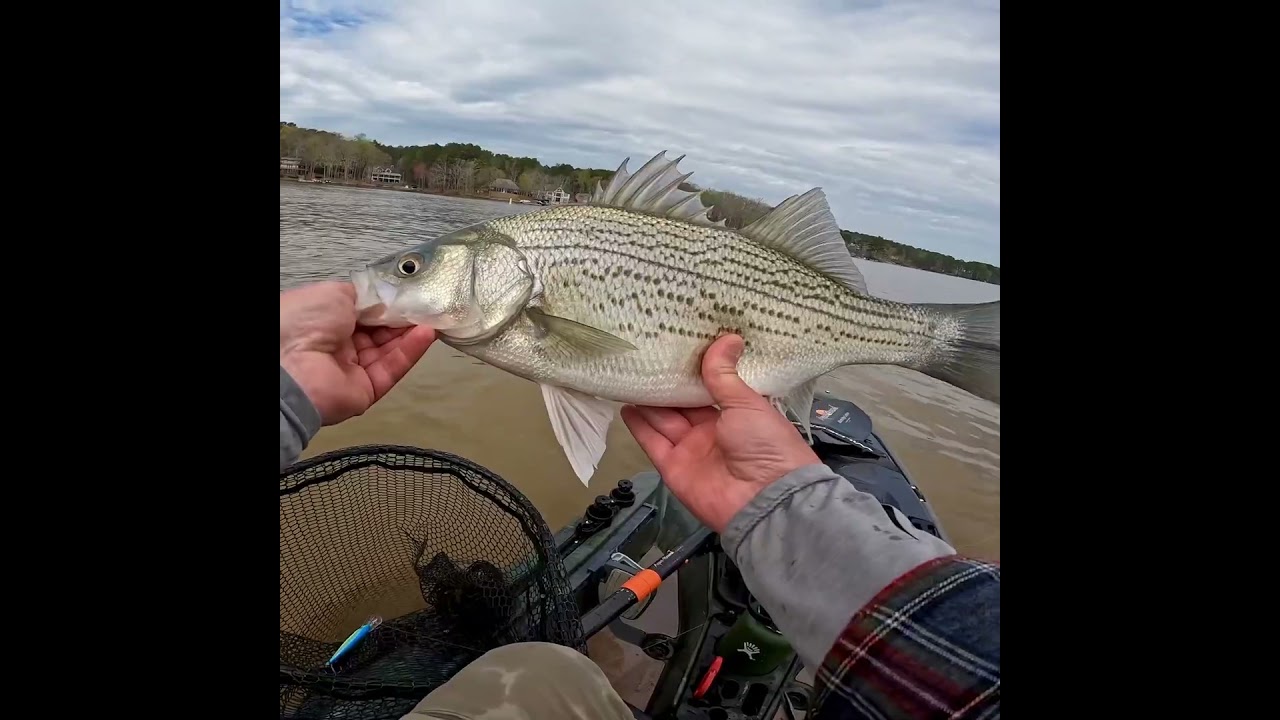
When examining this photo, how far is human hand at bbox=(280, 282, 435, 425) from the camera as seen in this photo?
5.57 feet

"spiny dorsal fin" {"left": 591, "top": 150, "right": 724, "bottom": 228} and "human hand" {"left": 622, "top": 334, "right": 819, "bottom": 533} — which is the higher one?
"spiny dorsal fin" {"left": 591, "top": 150, "right": 724, "bottom": 228}

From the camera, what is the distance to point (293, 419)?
5.00ft

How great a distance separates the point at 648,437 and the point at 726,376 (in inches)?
17.4

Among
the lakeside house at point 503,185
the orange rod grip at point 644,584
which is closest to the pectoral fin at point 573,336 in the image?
the orange rod grip at point 644,584

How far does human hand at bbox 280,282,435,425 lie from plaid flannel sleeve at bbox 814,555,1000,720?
1.43 m

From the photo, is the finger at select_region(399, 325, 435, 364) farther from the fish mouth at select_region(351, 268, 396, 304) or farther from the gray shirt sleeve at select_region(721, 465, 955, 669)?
the gray shirt sleeve at select_region(721, 465, 955, 669)

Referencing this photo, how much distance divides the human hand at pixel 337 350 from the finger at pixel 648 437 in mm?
794

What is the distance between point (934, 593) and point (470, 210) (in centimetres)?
1281

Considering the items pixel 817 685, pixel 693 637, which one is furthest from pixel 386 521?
pixel 817 685

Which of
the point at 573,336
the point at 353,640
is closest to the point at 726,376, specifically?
the point at 573,336

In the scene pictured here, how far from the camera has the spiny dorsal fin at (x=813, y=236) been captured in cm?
224

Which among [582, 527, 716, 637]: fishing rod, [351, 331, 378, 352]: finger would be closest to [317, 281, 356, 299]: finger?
[351, 331, 378, 352]: finger

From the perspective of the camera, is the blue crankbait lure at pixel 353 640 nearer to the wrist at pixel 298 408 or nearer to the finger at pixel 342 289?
the wrist at pixel 298 408
